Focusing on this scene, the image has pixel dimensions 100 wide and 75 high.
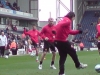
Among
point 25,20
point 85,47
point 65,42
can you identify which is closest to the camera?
point 65,42

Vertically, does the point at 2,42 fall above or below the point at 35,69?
above

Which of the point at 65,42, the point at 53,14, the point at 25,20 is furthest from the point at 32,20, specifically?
the point at 65,42

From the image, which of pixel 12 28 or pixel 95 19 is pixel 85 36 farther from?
pixel 12 28

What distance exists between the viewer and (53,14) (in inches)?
2450

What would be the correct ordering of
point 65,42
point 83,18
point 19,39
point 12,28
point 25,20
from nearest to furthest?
point 65,42, point 19,39, point 12,28, point 25,20, point 83,18

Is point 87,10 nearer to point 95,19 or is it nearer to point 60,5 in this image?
point 95,19

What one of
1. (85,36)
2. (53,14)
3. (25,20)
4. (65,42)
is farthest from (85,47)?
(65,42)

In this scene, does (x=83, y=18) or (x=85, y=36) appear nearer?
(x=85, y=36)

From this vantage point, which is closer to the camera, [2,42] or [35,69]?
[35,69]

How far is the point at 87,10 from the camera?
7225 cm

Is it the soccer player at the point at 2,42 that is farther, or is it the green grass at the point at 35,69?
the soccer player at the point at 2,42

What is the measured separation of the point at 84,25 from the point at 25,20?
1054 cm

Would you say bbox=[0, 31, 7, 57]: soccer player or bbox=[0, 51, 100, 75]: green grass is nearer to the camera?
bbox=[0, 51, 100, 75]: green grass

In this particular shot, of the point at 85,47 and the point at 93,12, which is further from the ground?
the point at 93,12
